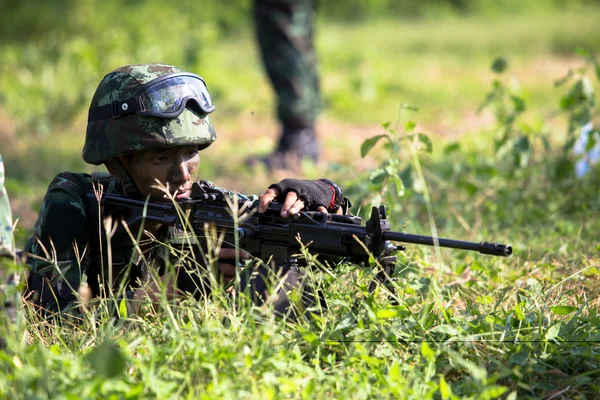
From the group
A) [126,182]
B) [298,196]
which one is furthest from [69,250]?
[298,196]

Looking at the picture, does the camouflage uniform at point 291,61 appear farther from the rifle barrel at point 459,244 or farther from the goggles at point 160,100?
the rifle barrel at point 459,244

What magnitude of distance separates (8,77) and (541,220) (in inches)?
318

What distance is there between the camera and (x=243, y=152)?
815cm

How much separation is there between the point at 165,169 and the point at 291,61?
160 inches

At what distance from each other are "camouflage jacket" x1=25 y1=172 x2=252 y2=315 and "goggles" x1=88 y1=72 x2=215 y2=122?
1.15 feet

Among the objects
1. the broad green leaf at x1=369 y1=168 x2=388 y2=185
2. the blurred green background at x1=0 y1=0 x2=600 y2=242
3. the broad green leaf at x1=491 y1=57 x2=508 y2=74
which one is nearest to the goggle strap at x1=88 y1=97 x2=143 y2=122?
the broad green leaf at x1=369 y1=168 x2=388 y2=185

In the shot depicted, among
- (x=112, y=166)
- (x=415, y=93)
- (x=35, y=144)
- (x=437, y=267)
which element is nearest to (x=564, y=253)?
(x=437, y=267)

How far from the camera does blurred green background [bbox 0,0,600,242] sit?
8008mm

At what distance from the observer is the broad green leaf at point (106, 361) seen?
2.29 m

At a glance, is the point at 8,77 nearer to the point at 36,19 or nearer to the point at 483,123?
the point at 36,19

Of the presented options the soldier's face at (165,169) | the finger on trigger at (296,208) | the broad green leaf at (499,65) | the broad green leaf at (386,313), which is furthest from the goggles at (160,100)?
the broad green leaf at (499,65)

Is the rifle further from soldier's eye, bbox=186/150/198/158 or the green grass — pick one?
soldier's eye, bbox=186/150/198/158

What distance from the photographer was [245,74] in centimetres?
1255

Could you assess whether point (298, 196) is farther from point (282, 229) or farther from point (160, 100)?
point (160, 100)
